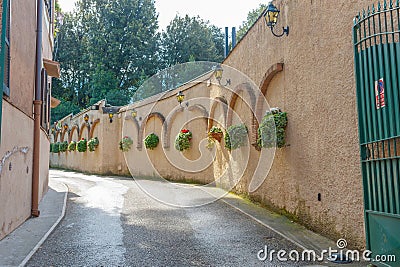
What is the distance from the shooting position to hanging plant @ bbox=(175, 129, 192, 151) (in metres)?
15.9

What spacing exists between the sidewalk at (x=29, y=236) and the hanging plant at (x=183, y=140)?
21.3 feet

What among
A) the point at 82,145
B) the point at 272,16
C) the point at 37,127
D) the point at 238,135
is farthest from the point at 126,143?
the point at 272,16

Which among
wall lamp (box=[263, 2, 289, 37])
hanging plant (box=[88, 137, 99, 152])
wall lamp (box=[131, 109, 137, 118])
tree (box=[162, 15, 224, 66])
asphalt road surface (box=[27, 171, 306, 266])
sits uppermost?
tree (box=[162, 15, 224, 66])

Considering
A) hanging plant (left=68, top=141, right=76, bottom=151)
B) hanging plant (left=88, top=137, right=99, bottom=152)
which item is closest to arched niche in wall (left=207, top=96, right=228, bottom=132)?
hanging plant (left=88, top=137, right=99, bottom=152)

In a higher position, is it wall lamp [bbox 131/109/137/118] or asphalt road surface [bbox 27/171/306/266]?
wall lamp [bbox 131/109/137/118]

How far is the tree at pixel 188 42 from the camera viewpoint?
34.1 meters

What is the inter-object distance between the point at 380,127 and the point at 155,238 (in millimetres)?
3982

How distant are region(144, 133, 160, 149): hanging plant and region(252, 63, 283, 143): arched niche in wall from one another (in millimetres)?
9168

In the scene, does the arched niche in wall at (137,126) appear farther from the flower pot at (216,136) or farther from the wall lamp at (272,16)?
the wall lamp at (272,16)

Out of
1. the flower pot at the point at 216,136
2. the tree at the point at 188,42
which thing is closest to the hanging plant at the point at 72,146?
the tree at the point at 188,42

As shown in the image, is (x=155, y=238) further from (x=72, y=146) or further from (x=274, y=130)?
(x=72, y=146)

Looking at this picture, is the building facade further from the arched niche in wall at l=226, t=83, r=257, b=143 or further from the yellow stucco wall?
the yellow stucco wall

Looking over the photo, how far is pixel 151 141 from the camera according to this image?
1861 cm

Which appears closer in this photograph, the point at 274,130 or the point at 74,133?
the point at 274,130
